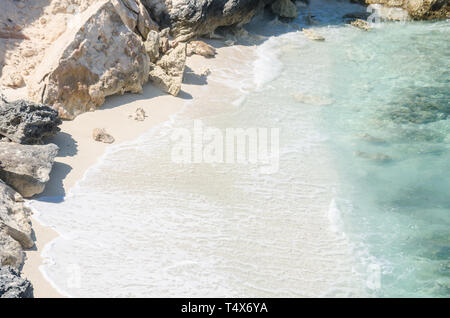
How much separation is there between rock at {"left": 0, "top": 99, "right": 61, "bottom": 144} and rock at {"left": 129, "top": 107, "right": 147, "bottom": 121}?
1.26m

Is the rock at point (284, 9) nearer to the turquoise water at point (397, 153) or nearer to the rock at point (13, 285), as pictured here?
the turquoise water at point (397, 153)

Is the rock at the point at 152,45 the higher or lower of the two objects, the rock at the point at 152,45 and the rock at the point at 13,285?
the lower

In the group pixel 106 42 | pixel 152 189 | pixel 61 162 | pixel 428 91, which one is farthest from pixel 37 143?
pixel 428 91

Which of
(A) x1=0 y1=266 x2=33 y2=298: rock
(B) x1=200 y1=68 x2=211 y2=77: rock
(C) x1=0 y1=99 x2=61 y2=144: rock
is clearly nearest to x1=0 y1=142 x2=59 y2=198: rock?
(C) x1=0 y1=99 x2=61 y2=144: rock

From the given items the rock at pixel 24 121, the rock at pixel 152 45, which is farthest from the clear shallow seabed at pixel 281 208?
the rock at pixel 152 45

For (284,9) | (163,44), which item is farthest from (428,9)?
(163,44)

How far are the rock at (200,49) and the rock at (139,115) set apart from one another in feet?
8.13

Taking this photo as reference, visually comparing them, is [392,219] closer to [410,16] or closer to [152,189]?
[152,189]

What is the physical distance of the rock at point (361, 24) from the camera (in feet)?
38.4

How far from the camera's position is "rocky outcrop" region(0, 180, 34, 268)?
4051mm

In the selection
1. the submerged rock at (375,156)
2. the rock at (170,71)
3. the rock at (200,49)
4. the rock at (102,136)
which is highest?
the rock at (102,136)

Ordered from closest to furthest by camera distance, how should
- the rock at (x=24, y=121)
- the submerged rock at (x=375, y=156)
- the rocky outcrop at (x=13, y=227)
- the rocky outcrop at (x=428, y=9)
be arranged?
1. the rocky outcrop at (x=13, y=227)
2. the rock at (x=24, y=121)
3. the submerged rock at (x=375, y=156)
4. the rocky outcrop at (x=428, y=9)

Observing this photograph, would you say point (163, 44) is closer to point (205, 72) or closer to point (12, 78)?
point (205, 72)

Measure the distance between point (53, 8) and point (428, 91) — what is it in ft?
19.0
